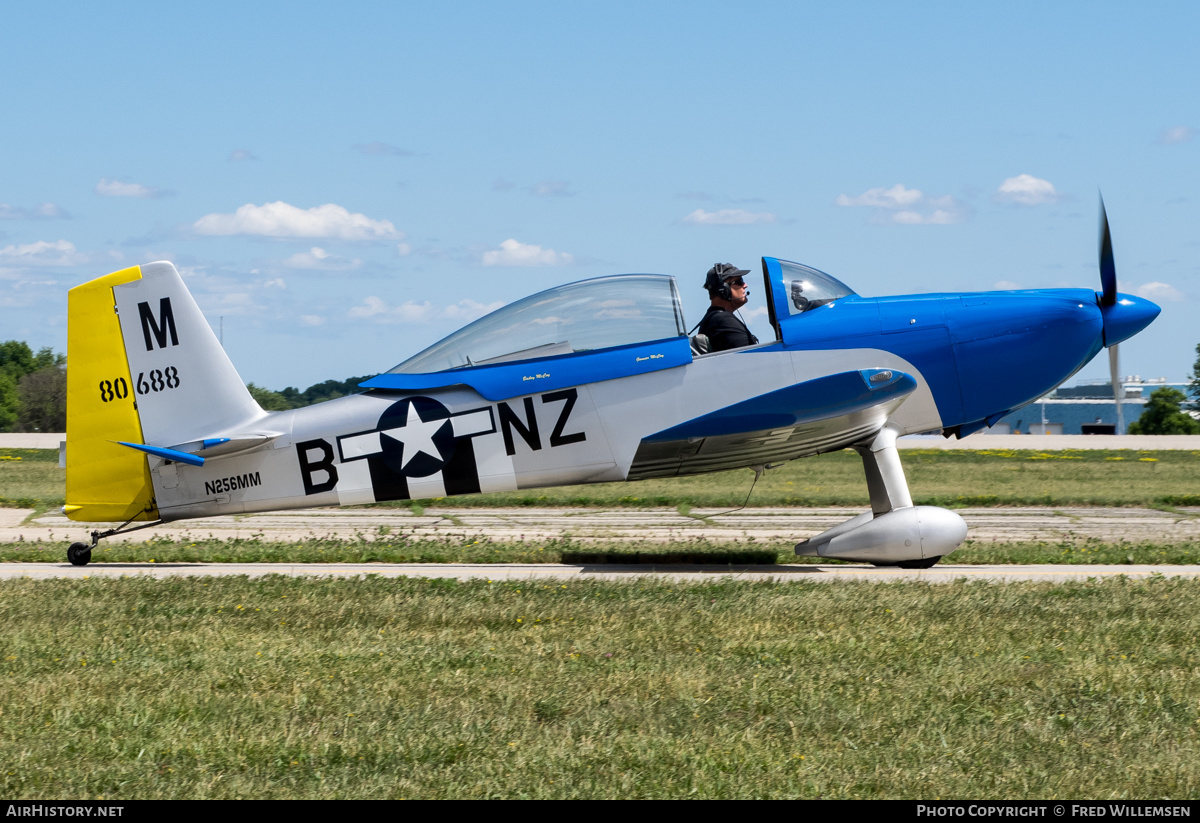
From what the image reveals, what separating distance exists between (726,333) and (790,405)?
3.10 feet

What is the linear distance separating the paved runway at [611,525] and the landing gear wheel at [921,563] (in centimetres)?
300

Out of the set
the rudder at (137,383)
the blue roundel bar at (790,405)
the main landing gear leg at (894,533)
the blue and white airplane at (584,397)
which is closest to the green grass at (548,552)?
the main landing gear leg at (894,533)

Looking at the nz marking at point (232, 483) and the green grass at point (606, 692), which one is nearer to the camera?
the green grass at point (606, 692)

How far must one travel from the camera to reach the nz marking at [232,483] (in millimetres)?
9953

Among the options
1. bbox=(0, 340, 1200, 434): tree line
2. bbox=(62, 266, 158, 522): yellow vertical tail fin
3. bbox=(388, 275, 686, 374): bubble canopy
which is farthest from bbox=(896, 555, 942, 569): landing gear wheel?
bbox=(0, 340, 1200, 434): tree line

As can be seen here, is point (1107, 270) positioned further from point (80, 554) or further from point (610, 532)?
point (80, 554)

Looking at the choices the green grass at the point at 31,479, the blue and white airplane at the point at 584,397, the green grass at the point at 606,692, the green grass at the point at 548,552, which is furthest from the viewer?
the green grass at the point at 31,479

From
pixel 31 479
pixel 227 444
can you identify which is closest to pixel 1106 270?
pixel 227 444

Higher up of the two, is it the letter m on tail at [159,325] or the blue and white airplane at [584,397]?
the letter m on tail at [159,325]

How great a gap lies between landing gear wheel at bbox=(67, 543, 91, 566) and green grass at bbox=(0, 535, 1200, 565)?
56 cm

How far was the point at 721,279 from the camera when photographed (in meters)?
10.1

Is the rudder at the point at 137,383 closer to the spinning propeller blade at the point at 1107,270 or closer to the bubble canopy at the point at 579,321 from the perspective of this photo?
the bubble canopy at the point at 579,321
